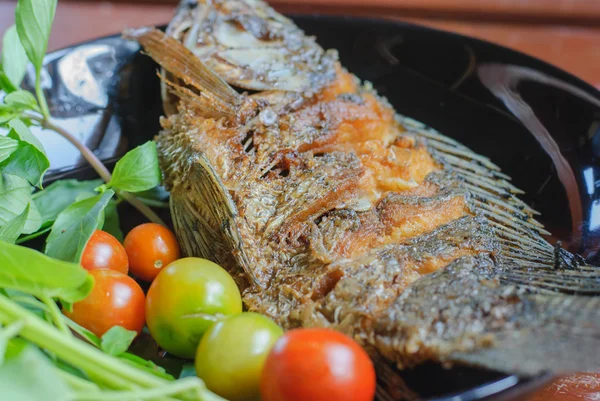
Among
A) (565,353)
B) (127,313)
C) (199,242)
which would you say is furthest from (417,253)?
(127,313)

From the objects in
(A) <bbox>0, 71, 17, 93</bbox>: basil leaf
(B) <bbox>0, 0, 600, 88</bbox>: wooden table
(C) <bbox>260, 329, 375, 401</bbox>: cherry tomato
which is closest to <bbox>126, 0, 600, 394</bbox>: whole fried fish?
(C) <bbox>260, 329, 375, 401</bbox>: cherry tomato

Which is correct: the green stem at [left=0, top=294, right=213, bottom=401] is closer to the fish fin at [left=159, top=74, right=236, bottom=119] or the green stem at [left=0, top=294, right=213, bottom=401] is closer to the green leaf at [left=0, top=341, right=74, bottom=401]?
the green leaf at [left=0, top=341, right=74, bottom=401]

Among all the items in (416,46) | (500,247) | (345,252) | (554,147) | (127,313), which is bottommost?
(127,313)

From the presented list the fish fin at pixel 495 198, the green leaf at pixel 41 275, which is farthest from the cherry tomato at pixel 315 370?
the fish fin at pixel 495 198

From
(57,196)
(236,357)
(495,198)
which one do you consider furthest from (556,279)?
(57,196)

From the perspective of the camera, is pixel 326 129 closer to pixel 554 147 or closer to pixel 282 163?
pixel 282 163

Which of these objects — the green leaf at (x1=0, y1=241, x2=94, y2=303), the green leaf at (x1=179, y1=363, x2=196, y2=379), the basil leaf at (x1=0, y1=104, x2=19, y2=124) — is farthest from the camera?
the basil leaf at (x1=0, y1=104, x2=19, y2=124)
